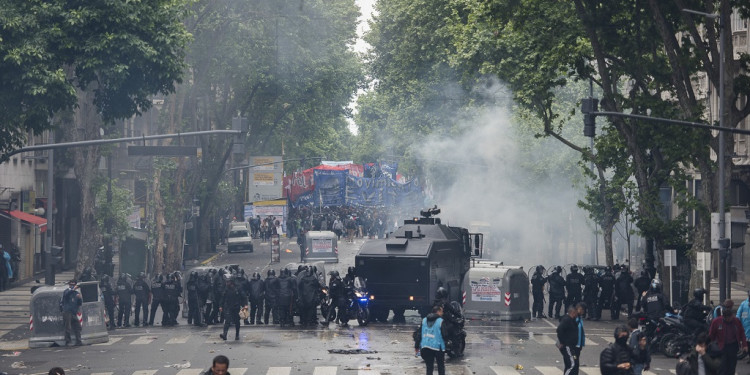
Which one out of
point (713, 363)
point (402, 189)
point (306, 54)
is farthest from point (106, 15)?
point (402, 189)

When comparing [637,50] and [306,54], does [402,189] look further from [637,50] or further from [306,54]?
[637,50]

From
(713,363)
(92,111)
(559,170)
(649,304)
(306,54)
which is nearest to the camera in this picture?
(713,363)

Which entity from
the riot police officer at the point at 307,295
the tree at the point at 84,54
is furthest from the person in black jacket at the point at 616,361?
the tree at the point at 84,54

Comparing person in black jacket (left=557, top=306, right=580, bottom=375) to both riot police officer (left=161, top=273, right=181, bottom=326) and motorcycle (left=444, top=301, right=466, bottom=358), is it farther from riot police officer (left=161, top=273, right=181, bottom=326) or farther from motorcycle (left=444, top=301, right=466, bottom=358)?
riot police officer (left=161, top=273, right=181, bottom=326)

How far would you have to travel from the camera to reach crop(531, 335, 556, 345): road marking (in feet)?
91.6

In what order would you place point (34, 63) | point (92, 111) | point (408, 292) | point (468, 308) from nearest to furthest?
point (34, 63) → point (408, 292) → point (468, 308) → point (92, 111)

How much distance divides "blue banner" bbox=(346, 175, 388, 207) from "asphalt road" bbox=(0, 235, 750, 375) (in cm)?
3894

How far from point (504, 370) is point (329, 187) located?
4966 centimetres

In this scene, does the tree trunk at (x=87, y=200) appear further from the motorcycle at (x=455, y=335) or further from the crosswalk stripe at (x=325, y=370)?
the motorcycle at (x=455, y=335)

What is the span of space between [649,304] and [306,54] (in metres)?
→ 34.2

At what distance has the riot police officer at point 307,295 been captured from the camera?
31.0 metres

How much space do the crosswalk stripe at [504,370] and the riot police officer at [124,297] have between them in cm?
1291

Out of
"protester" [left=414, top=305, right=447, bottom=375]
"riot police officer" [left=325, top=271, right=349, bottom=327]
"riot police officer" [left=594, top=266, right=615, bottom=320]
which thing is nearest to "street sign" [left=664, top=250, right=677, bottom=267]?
"riot police officer" [left=594, top=266, right=615, bottom=320]

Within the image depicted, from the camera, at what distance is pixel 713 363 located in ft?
59.3
